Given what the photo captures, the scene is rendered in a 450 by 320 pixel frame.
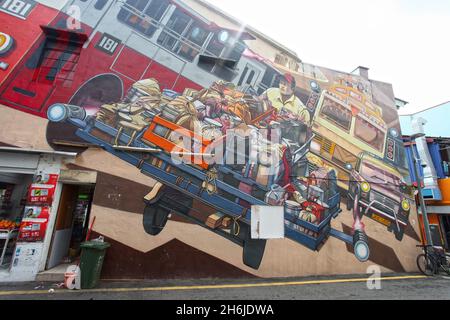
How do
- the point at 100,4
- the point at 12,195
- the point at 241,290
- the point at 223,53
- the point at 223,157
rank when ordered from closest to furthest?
the point at 241,290, the point at 223,157, the point at 100,4, the point at 12,195, the point at 223,53

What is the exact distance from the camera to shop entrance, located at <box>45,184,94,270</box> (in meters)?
7.39

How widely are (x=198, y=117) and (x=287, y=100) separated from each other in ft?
13.1

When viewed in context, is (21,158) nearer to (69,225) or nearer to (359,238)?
(69,225)

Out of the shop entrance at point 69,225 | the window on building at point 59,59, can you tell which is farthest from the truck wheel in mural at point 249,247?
the window on building at point 59,59

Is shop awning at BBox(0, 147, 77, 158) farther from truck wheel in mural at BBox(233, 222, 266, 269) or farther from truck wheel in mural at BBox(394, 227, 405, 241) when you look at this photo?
truck wheel in mural at BBox(394, 227, 405, 241)

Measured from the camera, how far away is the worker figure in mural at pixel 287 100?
977 cm

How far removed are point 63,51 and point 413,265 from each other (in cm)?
1569

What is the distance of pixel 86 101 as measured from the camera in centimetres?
780

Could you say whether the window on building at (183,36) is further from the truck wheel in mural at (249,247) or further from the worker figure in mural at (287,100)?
the truck wheel in mural at (249,247)

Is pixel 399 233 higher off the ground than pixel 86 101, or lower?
lower

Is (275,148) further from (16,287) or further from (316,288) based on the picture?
(16,287)

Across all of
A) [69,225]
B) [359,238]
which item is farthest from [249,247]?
[69,225]

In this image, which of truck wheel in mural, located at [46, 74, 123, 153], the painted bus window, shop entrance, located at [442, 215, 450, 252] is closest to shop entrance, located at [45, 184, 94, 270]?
truck wheel in mural, located at [46, 74, 123, 153]

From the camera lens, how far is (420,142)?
1214cm
